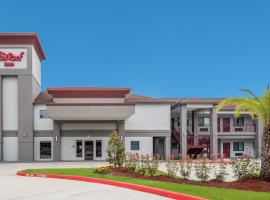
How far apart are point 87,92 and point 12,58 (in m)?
8.14

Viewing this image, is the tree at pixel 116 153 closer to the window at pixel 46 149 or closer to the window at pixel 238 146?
the window at pixel 46 149

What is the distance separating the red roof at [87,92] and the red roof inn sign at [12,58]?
157 inches

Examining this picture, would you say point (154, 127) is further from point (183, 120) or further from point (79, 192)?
point (79, 192)

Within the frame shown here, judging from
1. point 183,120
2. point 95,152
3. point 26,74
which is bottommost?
point 95,152

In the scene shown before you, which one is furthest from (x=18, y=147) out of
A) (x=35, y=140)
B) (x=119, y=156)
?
(x=119, y=156)

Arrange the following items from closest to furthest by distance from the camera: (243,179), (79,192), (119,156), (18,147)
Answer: (79,192) → (243,179) → (119,156) → (18,147)

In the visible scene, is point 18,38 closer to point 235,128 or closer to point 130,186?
point 235,128

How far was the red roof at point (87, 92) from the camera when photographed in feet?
137

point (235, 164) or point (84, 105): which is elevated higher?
point (84, 105)

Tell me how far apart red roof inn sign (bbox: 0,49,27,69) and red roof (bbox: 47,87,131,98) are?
3.99 meters

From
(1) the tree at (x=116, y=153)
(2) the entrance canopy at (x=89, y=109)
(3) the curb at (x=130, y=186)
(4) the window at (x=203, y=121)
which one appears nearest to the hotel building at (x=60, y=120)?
(2) the entrance canopy at (x=89, y=109)

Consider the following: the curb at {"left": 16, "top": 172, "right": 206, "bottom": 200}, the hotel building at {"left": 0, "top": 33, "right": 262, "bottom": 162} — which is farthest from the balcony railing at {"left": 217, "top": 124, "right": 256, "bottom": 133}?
the curb at {"left": 16, "top": 172, "right": 206, "bottom": 200}

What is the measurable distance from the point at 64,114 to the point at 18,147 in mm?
6855

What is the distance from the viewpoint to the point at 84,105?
37.5m
